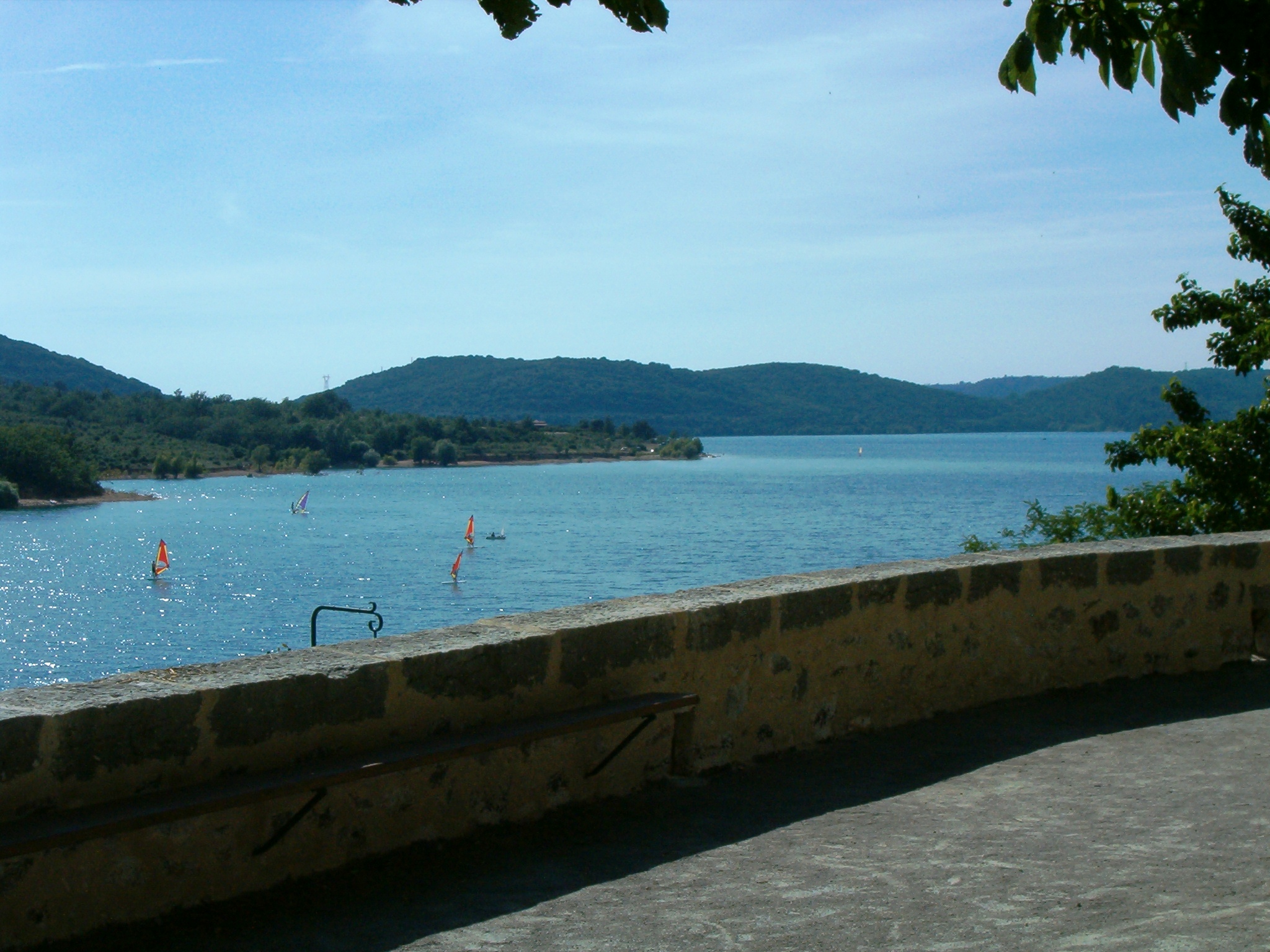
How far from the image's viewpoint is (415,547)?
74.5 metres

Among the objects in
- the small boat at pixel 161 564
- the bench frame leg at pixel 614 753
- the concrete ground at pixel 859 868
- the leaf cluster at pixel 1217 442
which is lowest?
the small boat at pixel 161 564

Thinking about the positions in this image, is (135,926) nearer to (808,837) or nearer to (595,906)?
(595,906)

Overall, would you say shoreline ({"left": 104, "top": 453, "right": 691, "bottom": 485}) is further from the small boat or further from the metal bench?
the metal bench

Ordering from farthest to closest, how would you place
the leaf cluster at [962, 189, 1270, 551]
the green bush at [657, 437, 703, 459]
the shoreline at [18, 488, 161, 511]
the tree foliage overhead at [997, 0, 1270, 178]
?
the green bush at [657, 437, 703, 459] → the shoreline at [18, 488, 161, 511] → the leaf cluster at [962, 189, 1270, 551] → the tree foliage overhead at [997, 0, 1270, 178]

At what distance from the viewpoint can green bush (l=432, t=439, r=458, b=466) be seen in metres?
163

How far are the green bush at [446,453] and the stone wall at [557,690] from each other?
15924 centimetres

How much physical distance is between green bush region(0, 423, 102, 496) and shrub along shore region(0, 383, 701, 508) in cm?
56

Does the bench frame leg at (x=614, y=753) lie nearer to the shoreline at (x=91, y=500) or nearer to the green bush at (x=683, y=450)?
the shoreline at (x=91, y=500)

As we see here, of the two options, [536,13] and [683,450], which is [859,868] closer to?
[536,13]

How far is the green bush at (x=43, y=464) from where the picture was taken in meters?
98.6

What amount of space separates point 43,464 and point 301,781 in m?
111

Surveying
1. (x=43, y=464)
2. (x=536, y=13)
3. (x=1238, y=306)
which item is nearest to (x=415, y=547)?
(x=43, y=464)

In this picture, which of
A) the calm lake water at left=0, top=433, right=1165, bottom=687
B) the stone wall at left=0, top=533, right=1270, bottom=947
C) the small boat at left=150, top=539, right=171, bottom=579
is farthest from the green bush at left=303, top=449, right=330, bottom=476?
the stone wall at left=0, top=533, right=1270, bottom=947

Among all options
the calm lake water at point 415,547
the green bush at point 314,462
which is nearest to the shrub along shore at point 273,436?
the green bush at point 314,462
